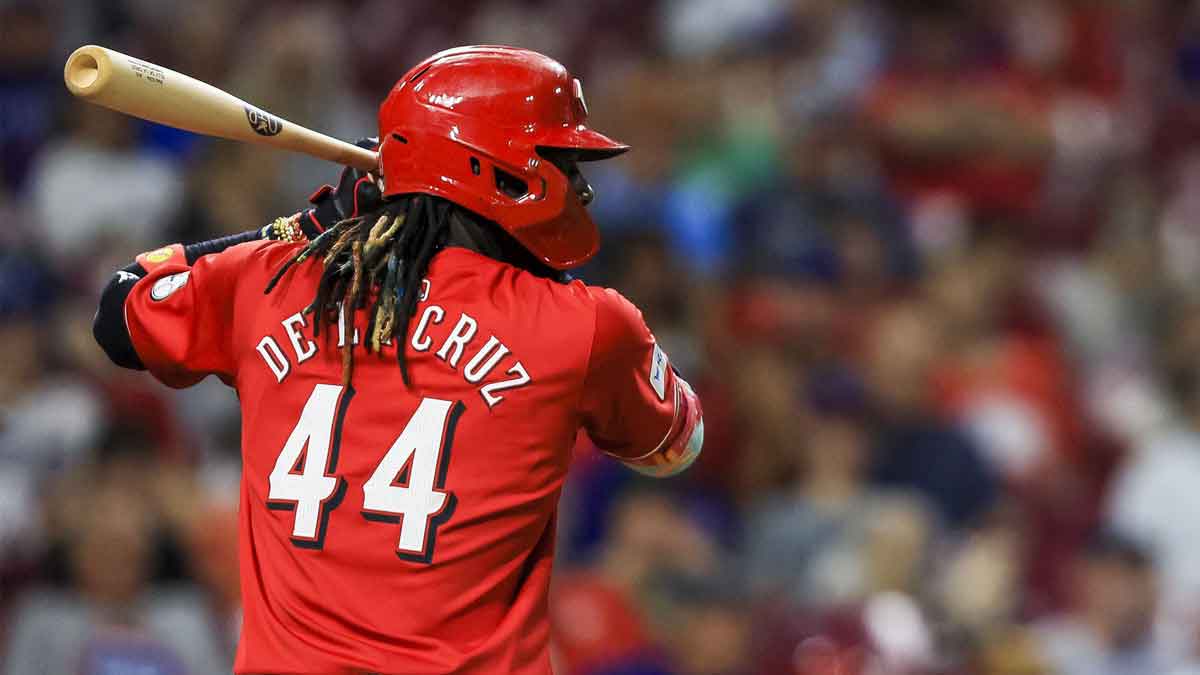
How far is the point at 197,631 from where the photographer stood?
202 inches

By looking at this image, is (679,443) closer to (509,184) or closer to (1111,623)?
(509,184)

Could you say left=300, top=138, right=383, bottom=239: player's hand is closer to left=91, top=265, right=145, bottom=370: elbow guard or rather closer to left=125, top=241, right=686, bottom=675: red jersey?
left=125, top=241, right=686, bottom=675: red jersey

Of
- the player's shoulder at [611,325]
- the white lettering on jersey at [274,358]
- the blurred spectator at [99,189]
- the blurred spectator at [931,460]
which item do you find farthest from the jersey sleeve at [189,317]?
the blurred spectator at [931,460]

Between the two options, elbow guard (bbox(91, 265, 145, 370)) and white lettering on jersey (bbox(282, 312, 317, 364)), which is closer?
white lettering on jersey (bbox(282, 312, 317, 364))

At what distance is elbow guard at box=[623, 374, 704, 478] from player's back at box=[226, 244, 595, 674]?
23 cm

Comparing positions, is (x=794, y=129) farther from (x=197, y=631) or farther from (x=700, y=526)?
(x=197, y=631)

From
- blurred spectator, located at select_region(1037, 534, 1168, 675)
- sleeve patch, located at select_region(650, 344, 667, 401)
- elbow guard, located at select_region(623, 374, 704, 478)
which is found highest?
sleeve patch, located at select_region(650, 344, 667, 401)

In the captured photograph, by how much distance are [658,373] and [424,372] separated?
1.28 feet

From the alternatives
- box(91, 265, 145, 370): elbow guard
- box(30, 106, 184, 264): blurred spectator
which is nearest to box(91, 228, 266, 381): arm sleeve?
box(91, 265, 145, 370): elbow guard

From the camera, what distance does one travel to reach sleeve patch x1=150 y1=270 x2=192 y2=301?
290 cm

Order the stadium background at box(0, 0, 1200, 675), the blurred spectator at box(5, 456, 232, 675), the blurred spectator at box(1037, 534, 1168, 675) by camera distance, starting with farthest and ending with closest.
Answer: the blurred spectator at box(1037, 534, 1168, 675)
the stadium background at box(0, 0, 1200, 675)
the blurred spectator at box(5, 456, 232, 675)

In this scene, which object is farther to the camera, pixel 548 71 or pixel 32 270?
pixel 32 270

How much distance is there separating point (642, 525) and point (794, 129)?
2639mm

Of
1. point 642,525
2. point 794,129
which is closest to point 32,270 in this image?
point 642,525
